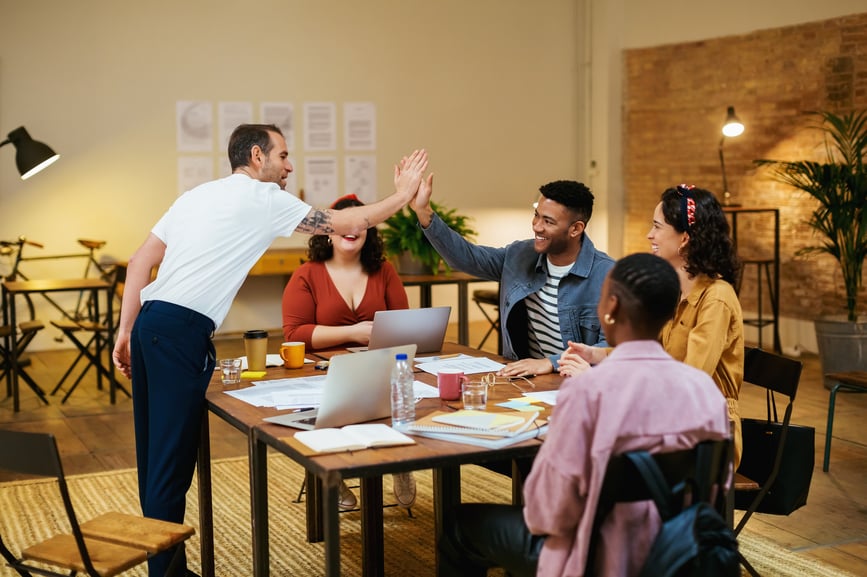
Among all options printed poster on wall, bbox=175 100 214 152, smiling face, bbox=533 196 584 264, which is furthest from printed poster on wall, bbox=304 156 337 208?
smiling face, bbox=533 196 584 264

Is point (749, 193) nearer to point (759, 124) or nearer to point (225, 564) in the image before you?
point (759, 124)

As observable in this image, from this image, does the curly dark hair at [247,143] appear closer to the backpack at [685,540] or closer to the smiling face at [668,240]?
the smiling face at [668,240]

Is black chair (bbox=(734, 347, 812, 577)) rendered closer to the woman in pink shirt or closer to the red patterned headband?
the red patterned headband

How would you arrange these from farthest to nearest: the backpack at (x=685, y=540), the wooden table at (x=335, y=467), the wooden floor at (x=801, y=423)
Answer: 1. the wooden floor at (x=801, y=423)
2. the wooden table at (x=335, y=467)
3. the backpack at (x=685, y=540)

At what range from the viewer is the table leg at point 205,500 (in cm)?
344

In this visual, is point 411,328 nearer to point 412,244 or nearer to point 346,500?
point 346,500

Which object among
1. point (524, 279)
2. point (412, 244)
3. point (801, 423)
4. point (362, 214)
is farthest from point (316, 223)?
point (801, 423)

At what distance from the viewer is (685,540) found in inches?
84.4

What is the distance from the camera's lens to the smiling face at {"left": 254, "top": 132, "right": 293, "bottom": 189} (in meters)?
3.58

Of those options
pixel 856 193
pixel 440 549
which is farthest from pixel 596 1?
pixel 440 549

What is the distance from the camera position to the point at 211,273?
3.28m

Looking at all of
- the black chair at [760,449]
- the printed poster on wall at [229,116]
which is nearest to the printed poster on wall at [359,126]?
the printed poster on wall at [229,116]

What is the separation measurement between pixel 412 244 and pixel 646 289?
4.68 metres

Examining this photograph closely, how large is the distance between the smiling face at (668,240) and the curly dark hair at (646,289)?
1083 mm
